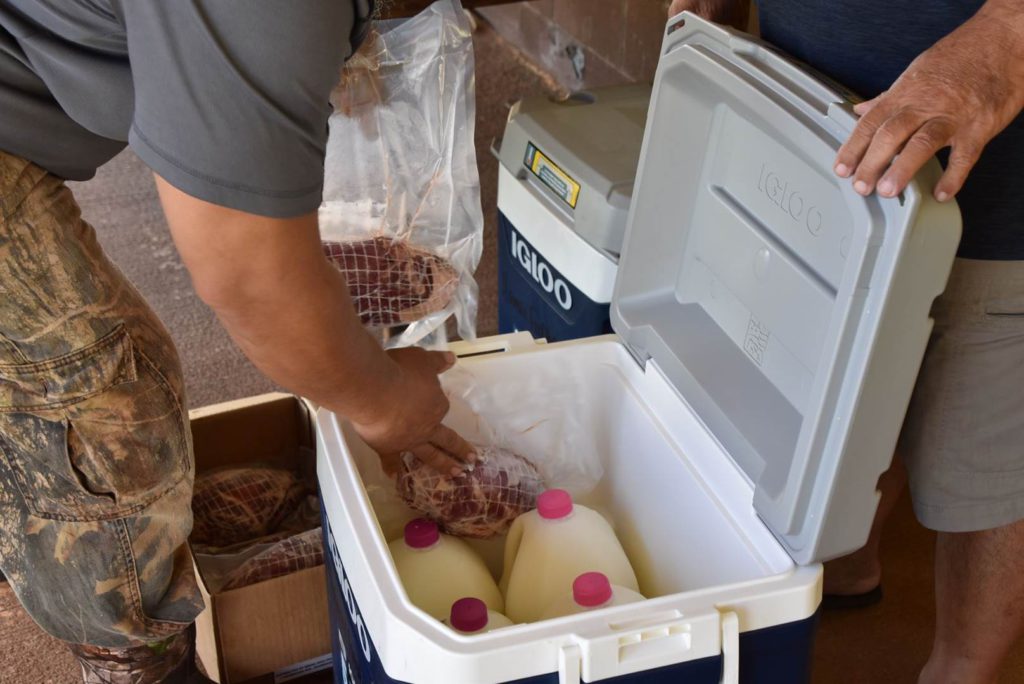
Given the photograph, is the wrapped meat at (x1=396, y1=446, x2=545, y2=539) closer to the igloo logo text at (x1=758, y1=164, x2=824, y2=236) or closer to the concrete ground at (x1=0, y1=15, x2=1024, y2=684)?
the igloo logo text at (x1=758, y1=164, x2=824, y2=236)

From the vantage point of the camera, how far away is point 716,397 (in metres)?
1.07

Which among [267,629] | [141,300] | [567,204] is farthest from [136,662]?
[567,204]

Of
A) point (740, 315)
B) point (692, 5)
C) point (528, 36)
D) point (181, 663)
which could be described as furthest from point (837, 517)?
point (528, 36)

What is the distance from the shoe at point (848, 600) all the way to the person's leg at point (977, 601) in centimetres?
31

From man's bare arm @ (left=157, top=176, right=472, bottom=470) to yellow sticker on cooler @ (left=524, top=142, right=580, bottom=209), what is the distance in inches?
20.9

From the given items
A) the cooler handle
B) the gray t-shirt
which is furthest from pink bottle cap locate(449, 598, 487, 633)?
the gray t-shirt

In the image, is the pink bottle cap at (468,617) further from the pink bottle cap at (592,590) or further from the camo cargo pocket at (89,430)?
the camo cargo pocket at (89,430)

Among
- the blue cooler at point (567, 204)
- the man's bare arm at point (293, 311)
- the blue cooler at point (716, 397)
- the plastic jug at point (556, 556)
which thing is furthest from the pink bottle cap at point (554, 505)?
the blue cooler at point (567, 204)

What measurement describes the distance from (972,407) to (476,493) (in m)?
0.52

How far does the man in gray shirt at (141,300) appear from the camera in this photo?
685 mm

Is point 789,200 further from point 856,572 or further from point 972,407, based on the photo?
point 856,572

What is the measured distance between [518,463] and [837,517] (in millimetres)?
403

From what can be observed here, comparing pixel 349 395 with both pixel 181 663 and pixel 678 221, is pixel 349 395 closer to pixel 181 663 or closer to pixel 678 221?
pixel 678 221

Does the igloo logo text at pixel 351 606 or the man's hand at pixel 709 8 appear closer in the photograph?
the igloo logo text at pixel 351 606
